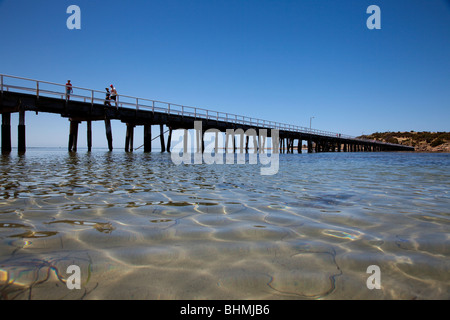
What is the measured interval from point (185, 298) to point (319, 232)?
1627 mm

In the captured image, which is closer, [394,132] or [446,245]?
[446,245]

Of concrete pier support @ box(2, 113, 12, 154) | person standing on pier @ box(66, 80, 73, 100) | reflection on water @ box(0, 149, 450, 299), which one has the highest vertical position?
person standing on pier @ box(66, 80, 73, 100)

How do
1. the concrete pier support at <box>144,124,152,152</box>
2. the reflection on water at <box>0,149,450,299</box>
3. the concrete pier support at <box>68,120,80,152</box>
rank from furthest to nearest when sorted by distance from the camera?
1. the concrete pier support at <box>144,124,152,152</box>
2. the concrete pier support at <box>68,120,80,152</box>
3. the reflection on water at <box>0,149,450,299</box>

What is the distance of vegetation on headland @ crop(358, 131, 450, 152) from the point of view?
71500 millimetres

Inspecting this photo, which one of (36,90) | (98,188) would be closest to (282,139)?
(36,90)

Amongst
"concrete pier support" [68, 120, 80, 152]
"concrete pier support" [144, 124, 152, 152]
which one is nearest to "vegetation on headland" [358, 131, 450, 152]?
"concrete pier support" [144, 124, 152, 152]

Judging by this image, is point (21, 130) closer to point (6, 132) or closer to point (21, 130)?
point (21, 130)

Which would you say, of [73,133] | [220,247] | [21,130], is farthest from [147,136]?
[220,247]

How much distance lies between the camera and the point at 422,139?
89.9 metres

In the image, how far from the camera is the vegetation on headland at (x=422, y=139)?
235 feet

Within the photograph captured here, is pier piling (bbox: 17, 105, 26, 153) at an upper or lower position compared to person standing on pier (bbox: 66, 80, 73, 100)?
lower

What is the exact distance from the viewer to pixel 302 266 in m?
1.83

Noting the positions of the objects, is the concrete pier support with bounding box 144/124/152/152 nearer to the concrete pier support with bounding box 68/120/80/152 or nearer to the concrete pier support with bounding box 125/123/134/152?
the concrete pier support with bounding box 125/123/134/152
